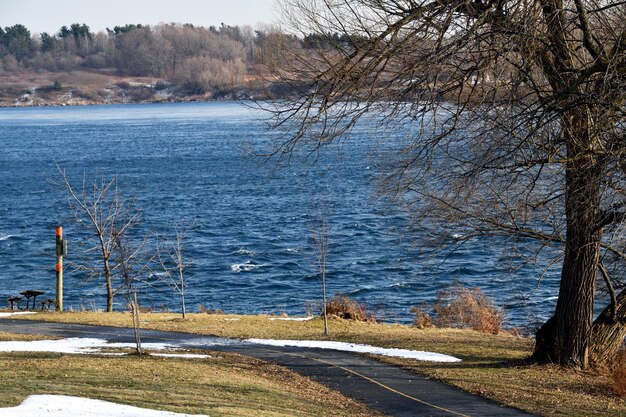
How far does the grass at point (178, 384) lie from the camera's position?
11.3 meters

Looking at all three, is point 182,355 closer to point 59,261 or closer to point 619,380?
point 619,380

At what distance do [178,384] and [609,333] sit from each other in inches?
303

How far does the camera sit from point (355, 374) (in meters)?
15.4

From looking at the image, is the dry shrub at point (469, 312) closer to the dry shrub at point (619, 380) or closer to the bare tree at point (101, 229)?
the bare tree at point (101, 229)

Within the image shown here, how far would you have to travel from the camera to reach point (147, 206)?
54.2 m

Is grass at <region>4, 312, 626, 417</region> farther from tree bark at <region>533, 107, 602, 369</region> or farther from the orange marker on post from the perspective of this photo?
the orange marker on post

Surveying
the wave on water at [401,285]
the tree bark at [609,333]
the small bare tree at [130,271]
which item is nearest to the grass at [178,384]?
the small bare tree at [130,271]

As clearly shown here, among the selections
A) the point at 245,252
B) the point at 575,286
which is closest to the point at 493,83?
the point at 575,286

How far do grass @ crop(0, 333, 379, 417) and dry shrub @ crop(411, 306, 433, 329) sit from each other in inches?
392

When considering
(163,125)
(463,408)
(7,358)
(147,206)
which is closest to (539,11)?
(463,408)

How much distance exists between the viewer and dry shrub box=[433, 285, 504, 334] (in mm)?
25734

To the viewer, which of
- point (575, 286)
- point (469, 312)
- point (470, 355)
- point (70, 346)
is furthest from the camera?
point (469, 312)

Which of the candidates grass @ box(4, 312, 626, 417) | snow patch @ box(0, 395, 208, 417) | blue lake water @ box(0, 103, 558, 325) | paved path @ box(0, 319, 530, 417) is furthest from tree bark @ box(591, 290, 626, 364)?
snow patch @ box(0, 395, 208, 417)

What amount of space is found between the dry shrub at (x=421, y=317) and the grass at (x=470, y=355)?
2.60 m
